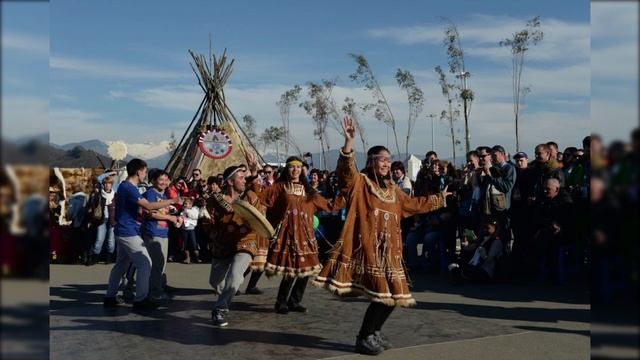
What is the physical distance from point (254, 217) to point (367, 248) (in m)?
1.61

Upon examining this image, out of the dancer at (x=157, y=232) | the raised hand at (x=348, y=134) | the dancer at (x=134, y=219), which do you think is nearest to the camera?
the raised hand at (x=348, y=134)

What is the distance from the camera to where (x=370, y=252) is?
561cm

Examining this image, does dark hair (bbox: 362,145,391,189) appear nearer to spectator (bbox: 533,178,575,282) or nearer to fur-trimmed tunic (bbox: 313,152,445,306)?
fur-trimmed tunic (bbox: 313,152,445,306)

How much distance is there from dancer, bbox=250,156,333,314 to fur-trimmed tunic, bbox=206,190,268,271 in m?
0.13

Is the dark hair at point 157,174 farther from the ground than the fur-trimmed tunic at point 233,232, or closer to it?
farther from the ground

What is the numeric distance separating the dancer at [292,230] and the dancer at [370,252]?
163 centimetres

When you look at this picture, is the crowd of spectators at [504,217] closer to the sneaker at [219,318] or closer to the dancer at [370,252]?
the dancer at [370,252]

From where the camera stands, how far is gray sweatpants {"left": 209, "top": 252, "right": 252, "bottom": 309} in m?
6.87

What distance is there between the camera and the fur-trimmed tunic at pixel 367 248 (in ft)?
18.2

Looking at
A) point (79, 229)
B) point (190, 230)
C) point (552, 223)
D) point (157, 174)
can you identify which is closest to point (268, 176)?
point (190, 230)

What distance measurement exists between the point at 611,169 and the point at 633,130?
0.12 m

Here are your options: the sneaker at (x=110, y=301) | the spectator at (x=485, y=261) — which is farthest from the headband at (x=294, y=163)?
the spectator at (x=485, y=261)

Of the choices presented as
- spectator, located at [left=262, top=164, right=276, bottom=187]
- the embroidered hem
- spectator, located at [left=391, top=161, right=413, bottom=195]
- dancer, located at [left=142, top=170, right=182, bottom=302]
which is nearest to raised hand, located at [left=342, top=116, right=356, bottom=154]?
the embroidered hem

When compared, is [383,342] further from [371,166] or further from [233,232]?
[233,232]
